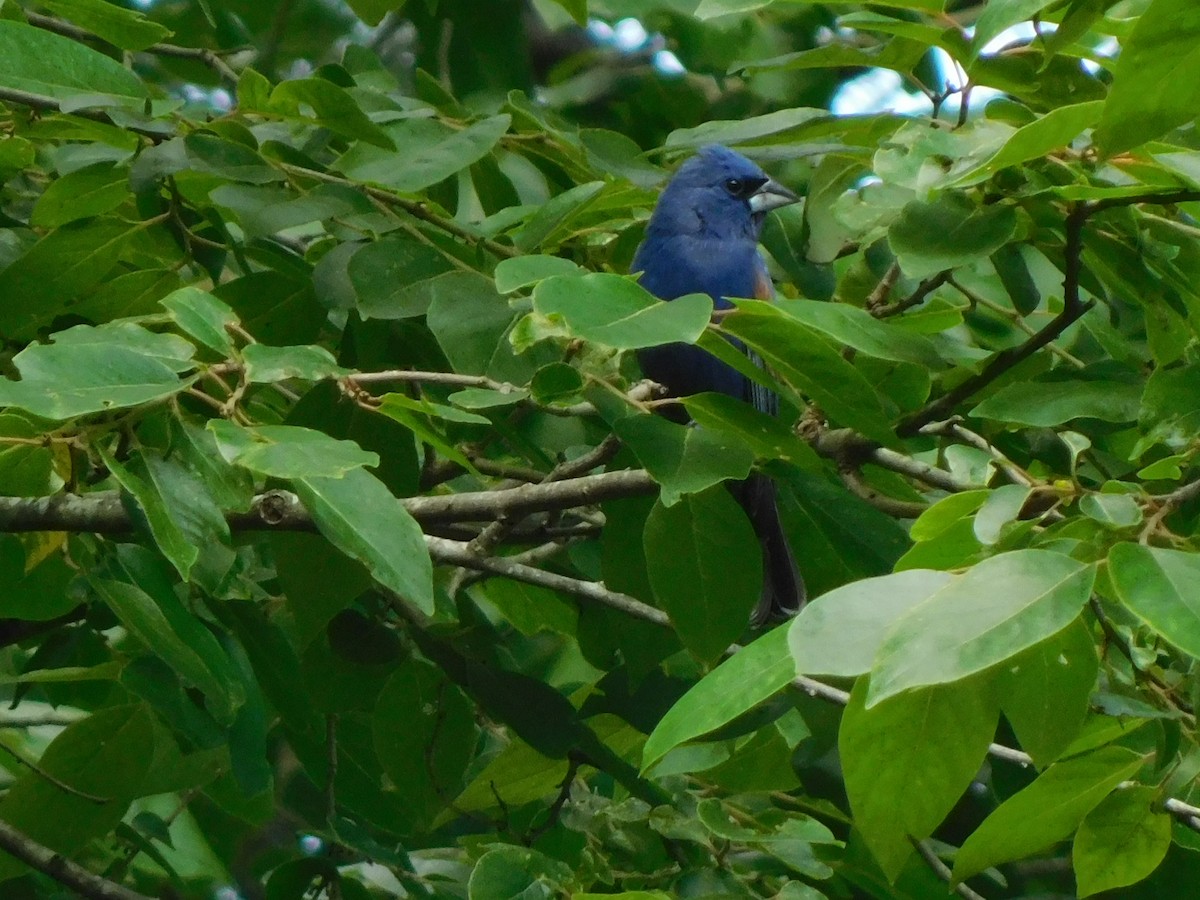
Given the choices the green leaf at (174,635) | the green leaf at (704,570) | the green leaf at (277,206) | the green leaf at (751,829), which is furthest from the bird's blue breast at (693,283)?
the green leaf at (174,635)

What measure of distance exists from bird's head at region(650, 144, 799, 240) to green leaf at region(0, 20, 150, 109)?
1.92m

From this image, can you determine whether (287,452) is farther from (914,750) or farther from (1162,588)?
(1162,588)

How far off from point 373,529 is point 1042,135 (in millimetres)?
743

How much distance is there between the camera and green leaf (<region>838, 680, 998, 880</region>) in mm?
1139

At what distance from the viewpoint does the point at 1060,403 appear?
6.20 feet

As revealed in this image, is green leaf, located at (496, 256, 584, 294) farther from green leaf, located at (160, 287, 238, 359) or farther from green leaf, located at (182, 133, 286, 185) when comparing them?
green leaf, located at (182, 133, 286, 185)

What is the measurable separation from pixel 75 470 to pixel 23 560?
54 centimetres

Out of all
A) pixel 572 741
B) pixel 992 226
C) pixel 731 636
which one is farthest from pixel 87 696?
pixel 992 226

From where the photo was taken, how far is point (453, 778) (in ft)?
8.05

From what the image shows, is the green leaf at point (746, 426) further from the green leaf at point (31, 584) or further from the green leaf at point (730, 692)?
the green leaf at point (31, 584)

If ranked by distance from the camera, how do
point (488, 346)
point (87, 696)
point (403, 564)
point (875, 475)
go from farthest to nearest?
1. point (87, 696)
2. point (875, 475)
3. point (488, 346)
4. point (403, 564)

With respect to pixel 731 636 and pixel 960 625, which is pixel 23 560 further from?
pixel 960 625

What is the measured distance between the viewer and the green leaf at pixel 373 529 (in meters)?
1.40

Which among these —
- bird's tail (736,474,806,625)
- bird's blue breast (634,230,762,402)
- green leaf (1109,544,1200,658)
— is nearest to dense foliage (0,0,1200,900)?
green leaf (1109,544,1200,658)
